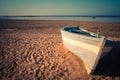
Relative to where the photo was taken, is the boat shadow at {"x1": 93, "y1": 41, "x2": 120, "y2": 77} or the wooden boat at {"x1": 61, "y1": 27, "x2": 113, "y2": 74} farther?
the boat shadow at {"x1": 93, "y1": 41, "x2": 120, "y2": 77}

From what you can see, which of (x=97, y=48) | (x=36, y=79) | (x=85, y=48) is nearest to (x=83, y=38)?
(x=85, y=48)

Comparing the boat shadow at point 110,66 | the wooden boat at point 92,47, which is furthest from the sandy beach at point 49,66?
the wooden boat at point 92,47

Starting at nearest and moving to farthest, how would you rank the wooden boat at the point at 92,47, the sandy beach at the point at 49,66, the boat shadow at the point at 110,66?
1. the wooden boat at the point at 92,47
2. the sandy beach at the point at 49,66
3. the boat shadow at the point at 110,66

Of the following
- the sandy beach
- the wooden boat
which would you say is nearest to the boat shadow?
the sandy beach

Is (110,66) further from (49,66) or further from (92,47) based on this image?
(49,66)

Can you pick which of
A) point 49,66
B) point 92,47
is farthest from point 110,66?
point 49,66

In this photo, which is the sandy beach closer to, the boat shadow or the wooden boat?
the boat shadow

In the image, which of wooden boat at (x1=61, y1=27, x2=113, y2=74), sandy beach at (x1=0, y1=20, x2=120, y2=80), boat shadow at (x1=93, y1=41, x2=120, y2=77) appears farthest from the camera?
boat shadow at (x1=93, y1=41, x2=120, y2=77)

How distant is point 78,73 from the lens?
6254 mm

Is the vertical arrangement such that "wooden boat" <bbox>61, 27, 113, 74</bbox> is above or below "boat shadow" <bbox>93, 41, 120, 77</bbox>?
above

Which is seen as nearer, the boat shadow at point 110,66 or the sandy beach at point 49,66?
the sandy beach at point 49,66

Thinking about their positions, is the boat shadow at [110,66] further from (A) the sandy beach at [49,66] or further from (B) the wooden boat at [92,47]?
(B) the wooden boat at [92,47]

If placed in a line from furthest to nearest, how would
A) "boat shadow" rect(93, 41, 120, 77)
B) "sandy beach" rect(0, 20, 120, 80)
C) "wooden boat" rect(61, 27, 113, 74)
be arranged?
"boat shadow" rect(93, 41, 120, 77)
"sandy beach" rect(0, 20, 120, 80)
"wooden boat" rect(61, 27, 113, 74)

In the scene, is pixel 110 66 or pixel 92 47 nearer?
pixel 92 47
